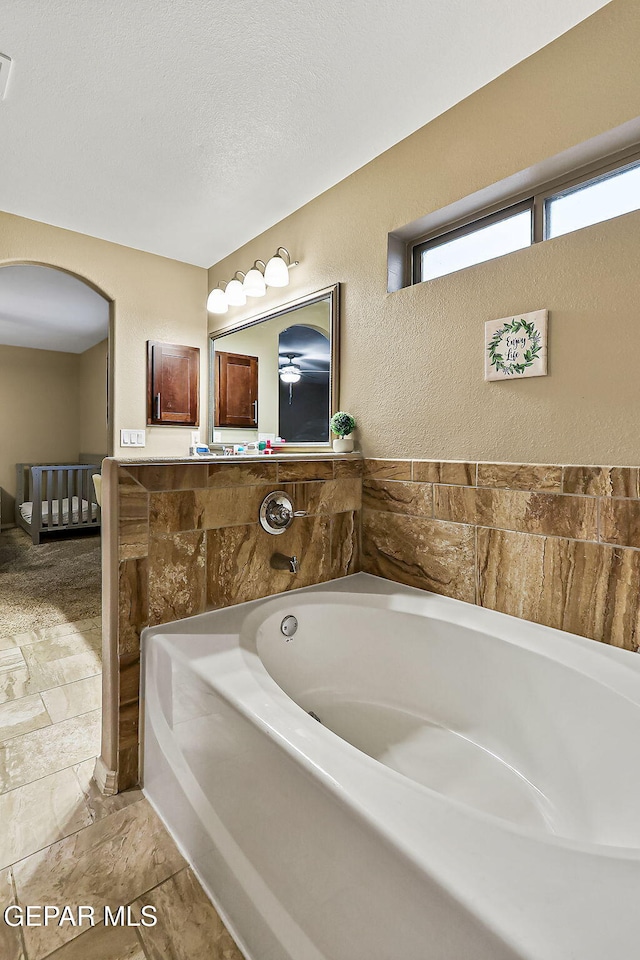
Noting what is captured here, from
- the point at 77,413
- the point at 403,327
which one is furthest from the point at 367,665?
the point at 77,413

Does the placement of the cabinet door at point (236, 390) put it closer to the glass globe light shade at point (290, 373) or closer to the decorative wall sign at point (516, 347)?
the glass globe light shade at point (290, 373)

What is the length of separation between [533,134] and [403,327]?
0.72 m

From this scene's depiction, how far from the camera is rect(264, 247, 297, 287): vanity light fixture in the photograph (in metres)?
2.36

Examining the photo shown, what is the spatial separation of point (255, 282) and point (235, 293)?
233 mm

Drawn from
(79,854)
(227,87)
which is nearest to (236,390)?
(227,87)

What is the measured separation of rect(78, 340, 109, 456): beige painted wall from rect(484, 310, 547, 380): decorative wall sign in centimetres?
506

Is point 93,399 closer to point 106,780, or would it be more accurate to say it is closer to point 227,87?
point 227,87

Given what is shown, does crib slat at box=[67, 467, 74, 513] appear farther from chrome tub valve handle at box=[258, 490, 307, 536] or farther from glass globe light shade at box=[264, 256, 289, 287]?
chrome tub valve handle at box=[258, 490, 307, 536]

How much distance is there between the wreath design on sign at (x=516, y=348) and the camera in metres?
1.48

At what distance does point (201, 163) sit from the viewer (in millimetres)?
2014

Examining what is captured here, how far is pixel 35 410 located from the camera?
6.20m

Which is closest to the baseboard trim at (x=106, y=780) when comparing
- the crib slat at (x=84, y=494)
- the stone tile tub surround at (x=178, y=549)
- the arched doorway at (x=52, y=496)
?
the stone tile tub surround at (x=178, y=549)

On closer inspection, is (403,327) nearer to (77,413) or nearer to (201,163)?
(201,163)

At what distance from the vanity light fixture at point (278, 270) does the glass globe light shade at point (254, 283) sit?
0.09m
